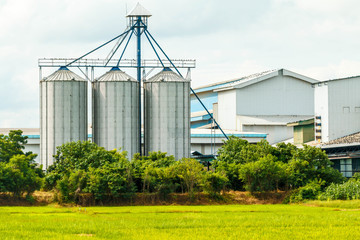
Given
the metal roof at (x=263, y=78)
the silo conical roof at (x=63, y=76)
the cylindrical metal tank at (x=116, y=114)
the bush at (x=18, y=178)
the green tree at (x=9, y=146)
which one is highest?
the metal roof at (x=263, y=78)

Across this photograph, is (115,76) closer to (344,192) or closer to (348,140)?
(348,140)

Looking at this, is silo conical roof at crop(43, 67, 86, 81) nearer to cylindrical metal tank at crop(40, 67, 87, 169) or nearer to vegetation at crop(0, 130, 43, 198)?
cylindrical metal tank at crop(40, 67, 87, 169)

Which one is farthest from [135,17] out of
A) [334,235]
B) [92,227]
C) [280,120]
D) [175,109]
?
[334,235]

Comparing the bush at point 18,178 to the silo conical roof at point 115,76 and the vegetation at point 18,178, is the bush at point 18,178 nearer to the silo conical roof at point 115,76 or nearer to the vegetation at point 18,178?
the vegetation at point 18,178

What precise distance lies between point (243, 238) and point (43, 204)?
26.7 m

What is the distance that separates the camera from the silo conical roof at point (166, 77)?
66.9m

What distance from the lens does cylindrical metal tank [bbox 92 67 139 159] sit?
64.5m

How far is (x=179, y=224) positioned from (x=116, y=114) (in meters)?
29.0

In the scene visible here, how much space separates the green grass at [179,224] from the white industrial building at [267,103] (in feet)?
128

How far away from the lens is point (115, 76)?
66125 millimetres

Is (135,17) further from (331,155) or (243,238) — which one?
(243,238)

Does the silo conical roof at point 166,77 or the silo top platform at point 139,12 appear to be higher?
→ the silo top platform at point 139,12

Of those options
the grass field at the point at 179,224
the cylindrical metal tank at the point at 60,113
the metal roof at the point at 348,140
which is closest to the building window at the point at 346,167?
the metal roof at the point at 348,140

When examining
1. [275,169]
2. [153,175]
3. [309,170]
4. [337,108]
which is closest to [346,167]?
[309,170]
